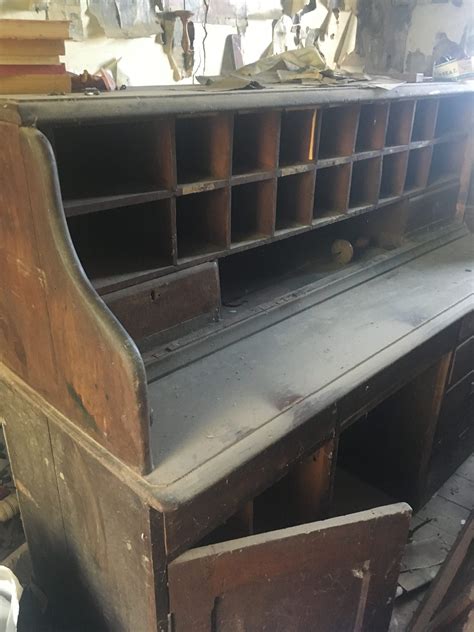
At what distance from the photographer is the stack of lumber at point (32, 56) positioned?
1175mm

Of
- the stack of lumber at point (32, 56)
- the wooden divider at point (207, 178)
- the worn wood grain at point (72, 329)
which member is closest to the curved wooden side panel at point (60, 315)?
the worn wood grain at point (72, 329)

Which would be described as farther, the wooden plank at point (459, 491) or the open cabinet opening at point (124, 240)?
the wooden plank at point (459, 491)

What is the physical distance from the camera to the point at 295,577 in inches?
45.8

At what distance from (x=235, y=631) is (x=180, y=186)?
99 cm

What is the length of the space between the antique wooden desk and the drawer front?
1 centimetres

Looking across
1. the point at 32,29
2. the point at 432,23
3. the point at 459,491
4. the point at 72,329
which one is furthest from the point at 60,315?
the point at 432,23

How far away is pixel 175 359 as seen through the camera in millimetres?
1417

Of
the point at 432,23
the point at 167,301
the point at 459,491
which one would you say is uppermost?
the point at 432,23

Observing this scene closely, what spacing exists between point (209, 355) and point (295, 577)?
A: 0.56 meters

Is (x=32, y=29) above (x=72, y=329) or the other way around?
above

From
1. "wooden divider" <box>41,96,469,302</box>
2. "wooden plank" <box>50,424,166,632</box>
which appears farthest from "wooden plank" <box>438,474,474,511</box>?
"wooden plank" <box>50,424,166,632</box>

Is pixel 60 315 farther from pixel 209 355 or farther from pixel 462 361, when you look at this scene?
pixel 462 361

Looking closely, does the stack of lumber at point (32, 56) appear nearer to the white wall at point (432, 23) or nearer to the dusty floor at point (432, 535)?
the dusty floor at point (432, 535)

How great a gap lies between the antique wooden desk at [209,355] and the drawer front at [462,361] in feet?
0.04
